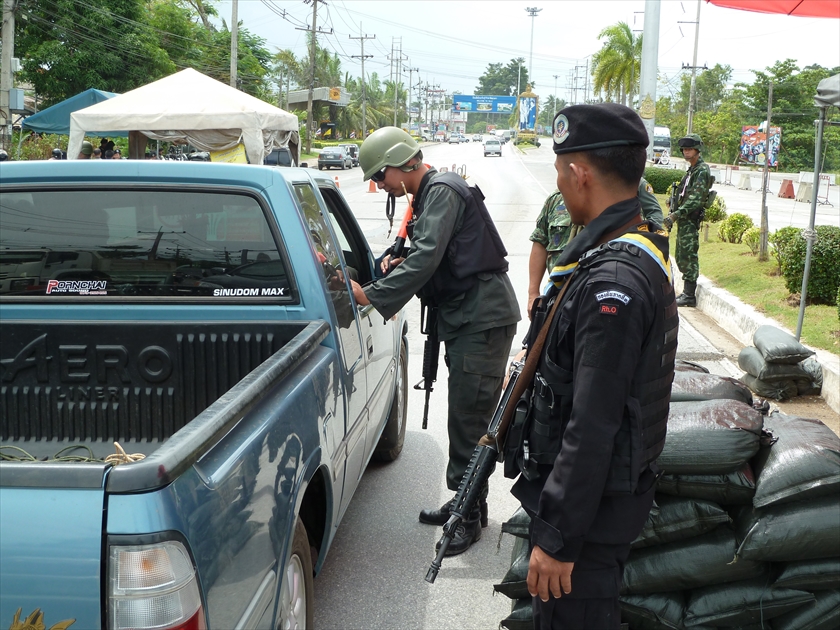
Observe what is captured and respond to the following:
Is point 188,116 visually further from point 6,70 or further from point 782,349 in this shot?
point 782,349

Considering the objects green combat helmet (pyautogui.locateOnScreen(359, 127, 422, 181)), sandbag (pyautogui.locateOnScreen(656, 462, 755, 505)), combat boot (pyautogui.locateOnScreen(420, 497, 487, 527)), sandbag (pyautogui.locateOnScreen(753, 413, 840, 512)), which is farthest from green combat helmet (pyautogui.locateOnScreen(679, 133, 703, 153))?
sandbag (pyautogui.locateOnScreen(656, 462, 755, 505))

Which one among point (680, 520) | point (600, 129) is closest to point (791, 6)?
point (680, 520)

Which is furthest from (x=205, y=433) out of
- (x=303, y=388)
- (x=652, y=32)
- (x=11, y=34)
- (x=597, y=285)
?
(x=11, y=34)

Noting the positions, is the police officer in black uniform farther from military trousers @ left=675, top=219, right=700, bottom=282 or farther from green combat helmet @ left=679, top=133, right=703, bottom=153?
military trousers @ left=675, top=219, right=700, bottom=282

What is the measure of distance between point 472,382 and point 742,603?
1.58m

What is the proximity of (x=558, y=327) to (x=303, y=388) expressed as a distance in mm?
1011

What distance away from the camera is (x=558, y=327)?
6.97ft

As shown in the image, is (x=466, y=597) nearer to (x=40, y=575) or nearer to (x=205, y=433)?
(x=205, y=433)

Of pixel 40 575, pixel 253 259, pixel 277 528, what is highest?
pixel 253 259

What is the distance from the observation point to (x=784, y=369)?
640 cm

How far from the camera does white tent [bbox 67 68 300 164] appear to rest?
13.9 m

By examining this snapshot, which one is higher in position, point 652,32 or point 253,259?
point 652,32

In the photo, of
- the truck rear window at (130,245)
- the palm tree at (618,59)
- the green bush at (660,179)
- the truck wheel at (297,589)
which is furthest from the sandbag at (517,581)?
the palm tree at (618,59)

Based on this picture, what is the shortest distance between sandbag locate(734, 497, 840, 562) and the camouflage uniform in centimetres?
736
